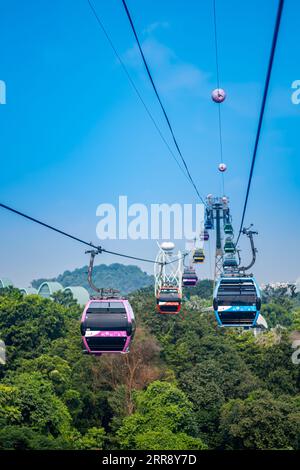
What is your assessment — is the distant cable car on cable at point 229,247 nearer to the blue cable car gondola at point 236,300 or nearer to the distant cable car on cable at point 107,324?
the blue cable car gondola at point 236,300

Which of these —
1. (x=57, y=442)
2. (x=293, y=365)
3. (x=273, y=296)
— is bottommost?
(x=57, y=442)

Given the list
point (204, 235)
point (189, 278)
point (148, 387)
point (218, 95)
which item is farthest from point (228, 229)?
point (218, 95)

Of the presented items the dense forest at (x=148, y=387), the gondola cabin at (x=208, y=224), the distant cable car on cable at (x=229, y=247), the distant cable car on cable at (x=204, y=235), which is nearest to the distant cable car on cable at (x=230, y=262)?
the distant cable car on cable at (x=229, y=247)

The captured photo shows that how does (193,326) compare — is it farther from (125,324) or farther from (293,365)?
(125,324)

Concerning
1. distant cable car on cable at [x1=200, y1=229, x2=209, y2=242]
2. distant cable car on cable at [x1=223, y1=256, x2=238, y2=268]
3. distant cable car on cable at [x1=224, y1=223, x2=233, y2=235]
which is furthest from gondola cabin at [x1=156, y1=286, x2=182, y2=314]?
distant cable car on cable at [x1=200, y1=229, x2=209, y2=242]

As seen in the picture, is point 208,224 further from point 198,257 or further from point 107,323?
point 107,323
